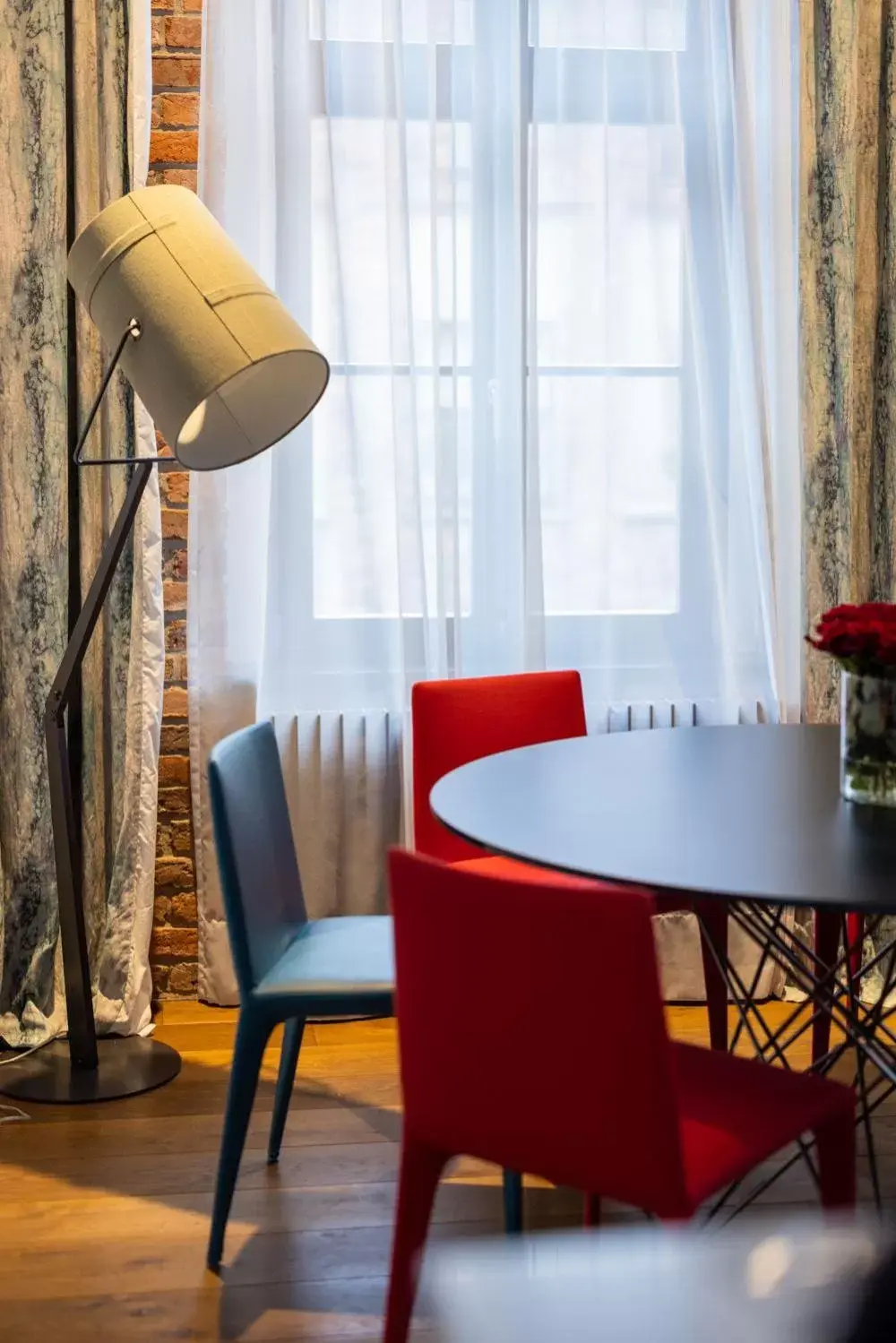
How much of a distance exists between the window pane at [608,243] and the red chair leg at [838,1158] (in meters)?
2.18

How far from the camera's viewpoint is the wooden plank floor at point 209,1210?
222 centimetres

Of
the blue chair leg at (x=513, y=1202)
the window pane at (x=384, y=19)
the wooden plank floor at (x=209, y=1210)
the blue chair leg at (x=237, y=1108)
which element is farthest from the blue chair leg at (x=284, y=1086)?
the window pane at (x=384, y=19)

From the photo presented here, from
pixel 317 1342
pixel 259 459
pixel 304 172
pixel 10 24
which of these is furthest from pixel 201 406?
pixel 317 1342

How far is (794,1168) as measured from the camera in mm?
2695

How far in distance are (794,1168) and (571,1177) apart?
1.24 m

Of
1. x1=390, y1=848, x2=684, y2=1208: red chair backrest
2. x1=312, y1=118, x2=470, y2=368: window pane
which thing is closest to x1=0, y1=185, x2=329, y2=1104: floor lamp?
x1=312, y1=118, x2=470, y2=368: window pane

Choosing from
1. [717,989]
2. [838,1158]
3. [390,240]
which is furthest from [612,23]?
[838,1158]

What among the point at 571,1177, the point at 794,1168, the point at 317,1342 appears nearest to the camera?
the point at 571,1177

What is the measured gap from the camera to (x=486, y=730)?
3.02m

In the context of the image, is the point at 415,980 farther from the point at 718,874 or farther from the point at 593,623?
the point at 593,623

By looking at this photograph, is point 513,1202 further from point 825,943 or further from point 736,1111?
point 825,943

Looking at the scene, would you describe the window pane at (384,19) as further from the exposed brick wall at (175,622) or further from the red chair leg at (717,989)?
the red chair leg at (717,989)

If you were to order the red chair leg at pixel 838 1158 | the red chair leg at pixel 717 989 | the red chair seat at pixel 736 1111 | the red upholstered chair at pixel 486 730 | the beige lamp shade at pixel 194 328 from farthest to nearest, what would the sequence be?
the red upholstered chair at pixel 486 730, the red chair leg at pixel 717 989, the beige lamp shade at pixel 194 328, the red chair leg at pixel 838 1158, the red chair seat at pixel 736 1111

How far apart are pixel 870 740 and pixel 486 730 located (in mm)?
1028
